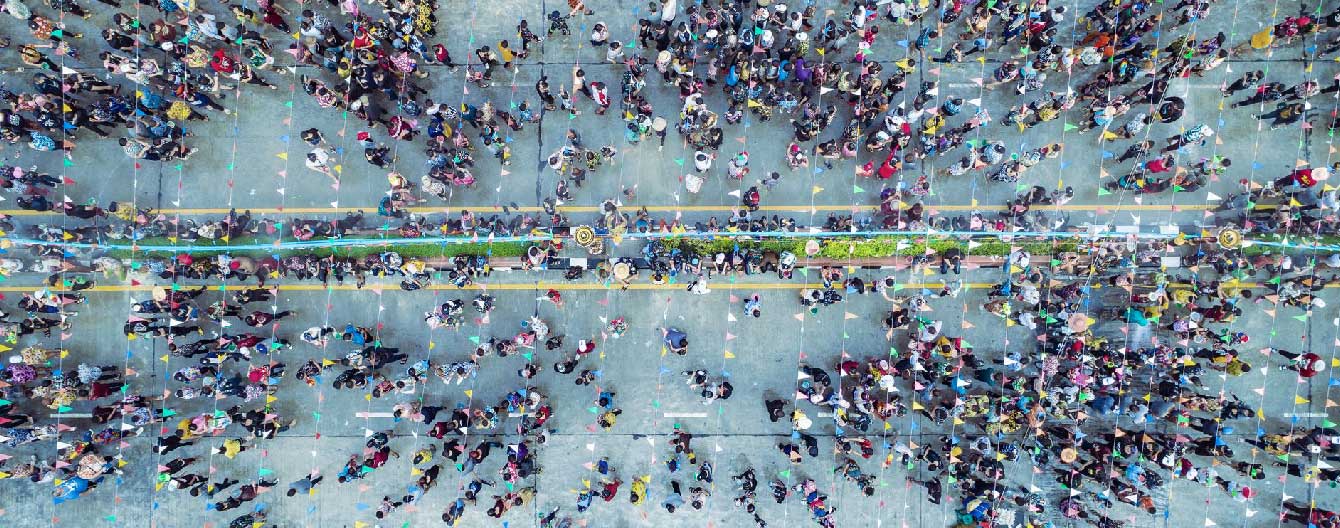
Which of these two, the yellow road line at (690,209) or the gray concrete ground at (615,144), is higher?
the gray concrete ground at (615,144)

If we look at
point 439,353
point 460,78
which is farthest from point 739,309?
point 460,78

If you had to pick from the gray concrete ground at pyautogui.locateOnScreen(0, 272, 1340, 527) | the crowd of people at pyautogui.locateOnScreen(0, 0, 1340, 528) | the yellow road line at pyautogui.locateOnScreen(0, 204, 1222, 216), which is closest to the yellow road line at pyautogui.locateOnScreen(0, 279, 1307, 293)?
the gray concrete ground at pyautogui.locateOnScreen(0, 272, 1340, 527)

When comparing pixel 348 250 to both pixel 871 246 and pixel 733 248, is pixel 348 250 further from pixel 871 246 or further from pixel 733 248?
pixel 871 246

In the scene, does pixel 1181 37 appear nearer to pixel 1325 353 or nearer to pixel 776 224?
pixel 1325 353

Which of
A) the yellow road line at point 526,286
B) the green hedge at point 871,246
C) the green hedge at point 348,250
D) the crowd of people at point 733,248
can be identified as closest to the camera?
the crowd of people at point 733,248

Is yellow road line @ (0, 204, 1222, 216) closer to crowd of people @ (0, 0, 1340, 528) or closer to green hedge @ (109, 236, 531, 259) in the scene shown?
crowd of people @ (0, 0, 1340, 528)

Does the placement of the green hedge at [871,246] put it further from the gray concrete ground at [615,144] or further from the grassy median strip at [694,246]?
the gray concrete ground at [615,144]

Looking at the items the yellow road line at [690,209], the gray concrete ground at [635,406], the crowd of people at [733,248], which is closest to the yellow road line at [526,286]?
the gray concrete ground at [635,406]

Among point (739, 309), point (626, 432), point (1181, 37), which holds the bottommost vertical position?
point (626, 432)
